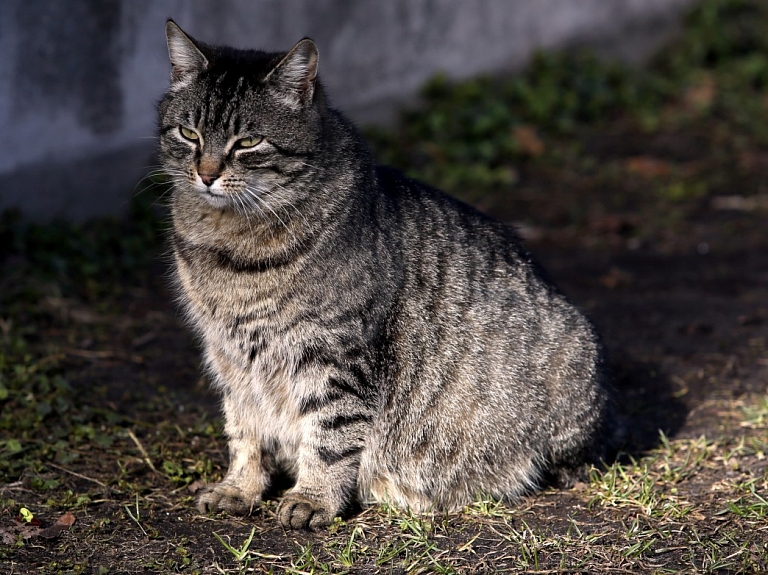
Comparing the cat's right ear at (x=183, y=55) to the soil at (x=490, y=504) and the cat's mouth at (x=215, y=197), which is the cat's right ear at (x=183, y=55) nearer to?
the cat's mouth at (x=215, y=197)

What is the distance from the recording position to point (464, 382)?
151 inches

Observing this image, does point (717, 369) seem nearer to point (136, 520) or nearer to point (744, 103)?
point (136, 520)

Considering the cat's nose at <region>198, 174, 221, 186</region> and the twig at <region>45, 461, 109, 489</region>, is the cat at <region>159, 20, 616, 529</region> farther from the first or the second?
the twig at <region>45, 461, 109, 489</region>

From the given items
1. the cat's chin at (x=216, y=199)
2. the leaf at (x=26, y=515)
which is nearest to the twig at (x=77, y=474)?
the leaf at (x=26, y=515)

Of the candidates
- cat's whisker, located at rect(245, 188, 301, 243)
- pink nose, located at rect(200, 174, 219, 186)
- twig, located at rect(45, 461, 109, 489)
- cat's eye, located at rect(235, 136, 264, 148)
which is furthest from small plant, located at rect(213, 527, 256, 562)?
cat's eye, located at rect(235, 136, 264, 148)

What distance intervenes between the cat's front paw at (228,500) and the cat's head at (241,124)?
3.71 ft

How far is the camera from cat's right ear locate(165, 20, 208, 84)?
11.7 ft

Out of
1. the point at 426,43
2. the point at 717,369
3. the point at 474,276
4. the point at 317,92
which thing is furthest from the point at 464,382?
the point at 426,43

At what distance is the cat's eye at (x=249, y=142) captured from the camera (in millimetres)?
3502

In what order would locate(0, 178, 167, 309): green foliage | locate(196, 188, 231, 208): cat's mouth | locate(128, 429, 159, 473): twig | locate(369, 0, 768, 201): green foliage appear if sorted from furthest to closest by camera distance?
locate(369, 0, 768, 201): green foliage → locate(0, 178, 167, 309): green foliage → locate(128, 429, 159, 473): twig → locate(196, 188, 231, 208): cat's mouth

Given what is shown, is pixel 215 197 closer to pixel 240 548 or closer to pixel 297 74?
pixel 297 74

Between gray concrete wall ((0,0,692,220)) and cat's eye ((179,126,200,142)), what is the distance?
2559 millimetres

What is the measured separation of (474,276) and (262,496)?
1.26m

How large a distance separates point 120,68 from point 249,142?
132 inches
